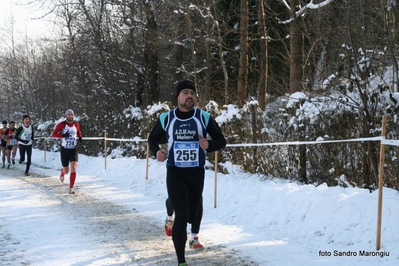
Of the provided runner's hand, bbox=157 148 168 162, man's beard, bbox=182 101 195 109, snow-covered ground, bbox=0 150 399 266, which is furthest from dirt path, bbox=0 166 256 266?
man's beard, bbox=182 101 195 109

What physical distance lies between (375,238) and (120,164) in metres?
10.5

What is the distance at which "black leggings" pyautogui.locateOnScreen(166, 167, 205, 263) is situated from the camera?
4.56 metres

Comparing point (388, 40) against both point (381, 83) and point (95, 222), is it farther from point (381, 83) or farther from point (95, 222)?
point (95, 222)

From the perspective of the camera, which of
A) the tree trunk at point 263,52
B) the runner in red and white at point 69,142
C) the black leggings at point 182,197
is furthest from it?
the tree trunk at point 263,52

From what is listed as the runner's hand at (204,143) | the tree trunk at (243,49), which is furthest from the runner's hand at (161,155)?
the tree trunk at (243,49)

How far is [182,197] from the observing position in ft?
15.4

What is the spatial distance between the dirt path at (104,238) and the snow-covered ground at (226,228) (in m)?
0.01

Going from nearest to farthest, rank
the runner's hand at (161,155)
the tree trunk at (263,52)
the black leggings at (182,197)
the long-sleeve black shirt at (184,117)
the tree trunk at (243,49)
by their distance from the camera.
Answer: the black leggings at (182,197) < the runner's hand at (161,155) < the long-sleeve black shirt at (184,117) < the tree trunk at (243,49) < the tree trunk at (263,52)

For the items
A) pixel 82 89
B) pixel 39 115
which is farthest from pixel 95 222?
pixel 39 115

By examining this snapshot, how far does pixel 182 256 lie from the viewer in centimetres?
455

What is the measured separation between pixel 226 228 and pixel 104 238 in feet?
Answer: 6.18

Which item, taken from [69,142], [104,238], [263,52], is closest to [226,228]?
[104,238]

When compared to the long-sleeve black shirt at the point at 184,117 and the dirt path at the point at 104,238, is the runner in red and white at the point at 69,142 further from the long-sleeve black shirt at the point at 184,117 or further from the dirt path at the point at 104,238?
the long-sleeve black shirt at the point at 184,117

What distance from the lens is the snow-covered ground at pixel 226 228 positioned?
499cm
